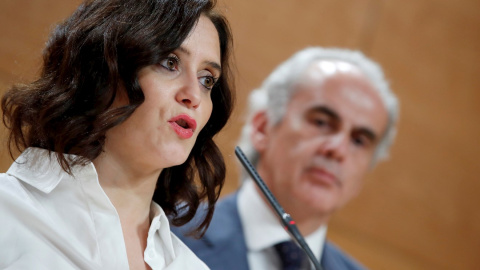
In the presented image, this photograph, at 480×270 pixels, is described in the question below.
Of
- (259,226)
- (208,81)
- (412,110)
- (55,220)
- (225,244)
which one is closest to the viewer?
(55,220)

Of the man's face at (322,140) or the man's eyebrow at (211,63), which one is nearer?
the man's eyebrow at (211,63)

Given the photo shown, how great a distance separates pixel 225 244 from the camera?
1299 millimetres

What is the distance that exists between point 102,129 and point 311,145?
2.93ft

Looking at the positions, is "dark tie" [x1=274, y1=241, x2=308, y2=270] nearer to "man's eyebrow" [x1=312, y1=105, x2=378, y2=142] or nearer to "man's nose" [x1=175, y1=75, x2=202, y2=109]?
"man's eyebrow" [x1=312, y1=105, x2=378, y2=142]

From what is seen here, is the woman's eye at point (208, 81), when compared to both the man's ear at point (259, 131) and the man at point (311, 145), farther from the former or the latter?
the man's ear at point (259, 131)

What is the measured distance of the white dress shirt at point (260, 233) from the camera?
136 cm

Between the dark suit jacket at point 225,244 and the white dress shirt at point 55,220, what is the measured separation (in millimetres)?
265

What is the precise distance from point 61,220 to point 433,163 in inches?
68.3

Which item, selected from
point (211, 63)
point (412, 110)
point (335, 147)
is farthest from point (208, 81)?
point (412, 110)

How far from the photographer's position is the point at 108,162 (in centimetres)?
85

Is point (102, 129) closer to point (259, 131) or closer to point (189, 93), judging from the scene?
point (189, 93)

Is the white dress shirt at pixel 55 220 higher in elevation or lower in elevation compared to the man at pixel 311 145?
higher

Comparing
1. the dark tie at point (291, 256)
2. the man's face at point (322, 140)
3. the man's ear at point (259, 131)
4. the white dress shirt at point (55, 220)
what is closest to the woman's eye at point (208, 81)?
the white dress shirt at point (55, 220)

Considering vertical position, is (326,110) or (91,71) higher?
(91,71)
